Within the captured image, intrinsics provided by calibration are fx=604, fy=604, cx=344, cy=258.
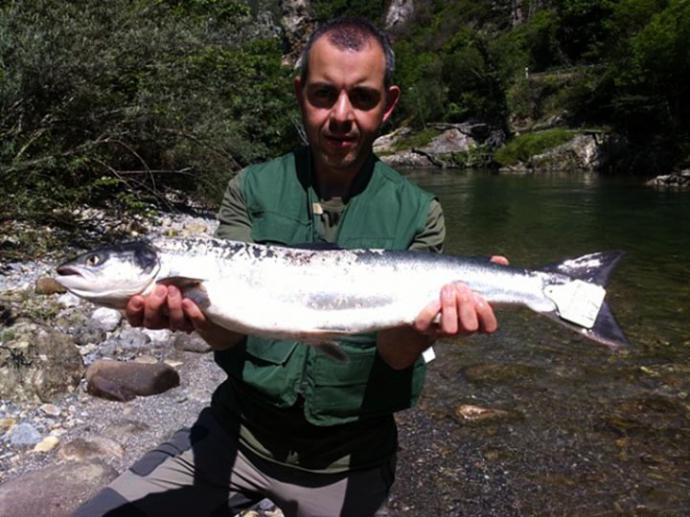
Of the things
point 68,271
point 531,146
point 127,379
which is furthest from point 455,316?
point 531,146

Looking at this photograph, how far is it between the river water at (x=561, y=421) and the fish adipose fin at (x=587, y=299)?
242 cm

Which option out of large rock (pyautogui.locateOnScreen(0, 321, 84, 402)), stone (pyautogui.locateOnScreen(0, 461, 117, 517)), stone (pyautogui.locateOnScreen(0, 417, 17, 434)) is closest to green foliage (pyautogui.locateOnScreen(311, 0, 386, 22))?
large rock (pyautogui.locateOnScreen(0, 321, 84, 402))

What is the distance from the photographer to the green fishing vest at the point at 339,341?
108 inches

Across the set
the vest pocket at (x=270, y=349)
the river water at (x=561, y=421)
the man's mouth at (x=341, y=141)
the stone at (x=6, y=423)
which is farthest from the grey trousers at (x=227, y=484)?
the stone at (x=6, y=423)

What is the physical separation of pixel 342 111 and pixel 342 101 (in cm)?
5

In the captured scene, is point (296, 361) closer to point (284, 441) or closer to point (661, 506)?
point (284, 441)

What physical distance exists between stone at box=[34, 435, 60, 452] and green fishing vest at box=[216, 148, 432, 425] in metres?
2.58

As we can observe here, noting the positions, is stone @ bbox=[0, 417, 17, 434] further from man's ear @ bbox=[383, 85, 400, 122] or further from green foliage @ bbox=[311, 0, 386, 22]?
green foliage @ bbox=[311, 0, 386, 22]

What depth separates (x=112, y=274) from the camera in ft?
9.39

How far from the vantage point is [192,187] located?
15.8m

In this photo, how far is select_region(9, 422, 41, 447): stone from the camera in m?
4.70

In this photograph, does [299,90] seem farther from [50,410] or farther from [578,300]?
[50,410]

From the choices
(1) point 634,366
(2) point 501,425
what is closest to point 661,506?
(2) point 501,425

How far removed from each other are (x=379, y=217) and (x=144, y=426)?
3.40 metres
